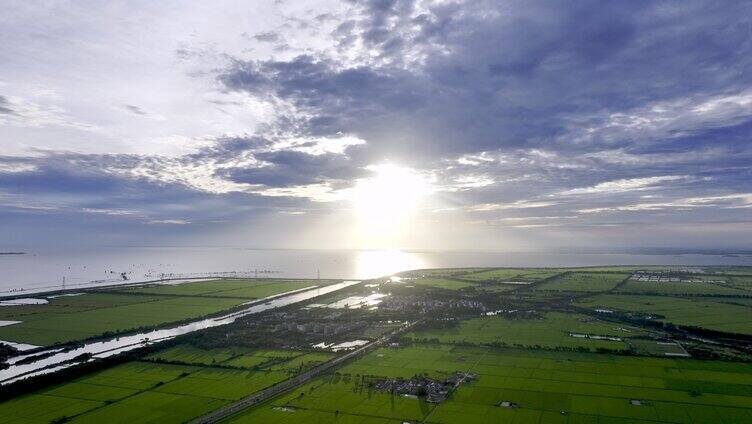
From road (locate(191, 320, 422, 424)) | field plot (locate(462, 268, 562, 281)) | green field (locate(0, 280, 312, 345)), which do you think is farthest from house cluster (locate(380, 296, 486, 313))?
field plot (locate(462, 268, 562, 281))

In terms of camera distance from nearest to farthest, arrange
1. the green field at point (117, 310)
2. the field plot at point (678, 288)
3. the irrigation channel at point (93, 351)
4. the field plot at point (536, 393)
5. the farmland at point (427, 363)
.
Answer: the field plot at point (536, 393) < the farmland at point (427, 363) < the irrigation channel at point (93, 351) < the green field at point (117, 310) < the field plot at point (678, 288)

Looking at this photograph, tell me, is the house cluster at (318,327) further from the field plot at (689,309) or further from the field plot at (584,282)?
the field plot at (584,282)

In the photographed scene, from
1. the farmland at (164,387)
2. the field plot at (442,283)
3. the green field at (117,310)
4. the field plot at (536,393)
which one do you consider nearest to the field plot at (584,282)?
the field plot at (442,283)

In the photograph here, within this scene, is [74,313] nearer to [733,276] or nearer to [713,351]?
[713,351]

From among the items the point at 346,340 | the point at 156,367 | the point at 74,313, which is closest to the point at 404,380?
the point at 346,340

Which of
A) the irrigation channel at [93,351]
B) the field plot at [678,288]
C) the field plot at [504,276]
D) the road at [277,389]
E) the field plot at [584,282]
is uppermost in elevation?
the field plot at [504,276]

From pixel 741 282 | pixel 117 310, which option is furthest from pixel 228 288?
pixel 741 282
